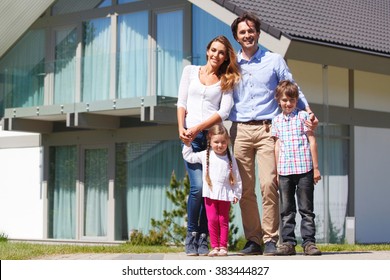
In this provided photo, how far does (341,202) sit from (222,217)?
9.83m

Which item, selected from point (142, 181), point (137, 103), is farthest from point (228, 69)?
point (142, 181)

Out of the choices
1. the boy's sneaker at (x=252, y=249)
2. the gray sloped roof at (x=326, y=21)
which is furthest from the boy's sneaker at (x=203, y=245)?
the gray sloped roof at (x=326, y=21)

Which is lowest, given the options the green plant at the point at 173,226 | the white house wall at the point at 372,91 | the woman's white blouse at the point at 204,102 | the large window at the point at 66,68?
the green plant at the point at 173,226

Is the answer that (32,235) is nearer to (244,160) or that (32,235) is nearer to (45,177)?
(45,177)

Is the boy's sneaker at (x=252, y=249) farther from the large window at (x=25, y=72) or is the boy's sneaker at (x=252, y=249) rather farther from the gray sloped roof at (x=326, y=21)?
the large window at (x=25, y=72)

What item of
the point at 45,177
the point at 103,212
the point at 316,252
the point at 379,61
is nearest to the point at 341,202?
the point at 379,61

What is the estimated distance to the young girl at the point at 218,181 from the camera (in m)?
8.56

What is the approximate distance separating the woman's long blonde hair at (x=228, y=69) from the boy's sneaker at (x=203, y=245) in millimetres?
1355

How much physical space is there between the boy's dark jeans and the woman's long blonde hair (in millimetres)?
1017

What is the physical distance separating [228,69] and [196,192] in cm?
115

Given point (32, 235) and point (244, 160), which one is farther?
point (32, 235)

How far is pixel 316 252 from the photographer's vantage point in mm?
8812

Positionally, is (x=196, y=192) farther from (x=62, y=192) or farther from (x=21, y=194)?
(x=21, y=194)

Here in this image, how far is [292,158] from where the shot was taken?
8820 millimetres
